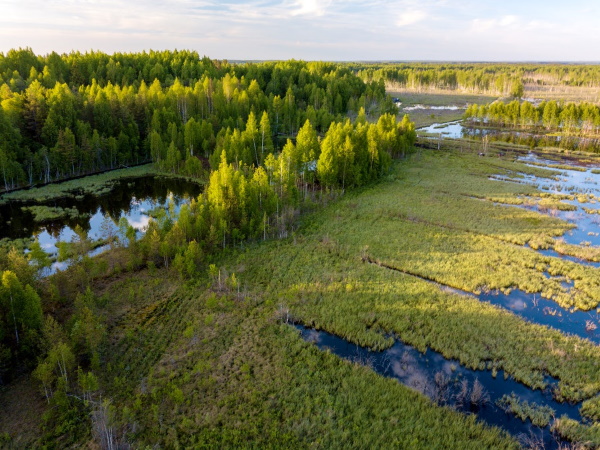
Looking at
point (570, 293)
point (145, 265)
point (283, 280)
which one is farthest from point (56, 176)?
point (570, 293)

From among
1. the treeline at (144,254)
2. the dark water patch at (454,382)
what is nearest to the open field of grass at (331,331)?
the dark water patch at (454,382)

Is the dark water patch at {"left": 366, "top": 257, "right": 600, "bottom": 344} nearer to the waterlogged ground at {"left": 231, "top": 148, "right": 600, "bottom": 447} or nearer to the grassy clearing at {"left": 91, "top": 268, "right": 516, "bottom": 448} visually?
the waterlogged ground at {"left": 231, "top": 148, "right": 600, "bottom": 447}

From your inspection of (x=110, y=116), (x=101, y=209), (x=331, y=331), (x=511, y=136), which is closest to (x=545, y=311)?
(x=331, y=331)

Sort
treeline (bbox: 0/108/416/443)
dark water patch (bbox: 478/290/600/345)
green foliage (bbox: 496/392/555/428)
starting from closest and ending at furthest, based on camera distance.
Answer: green foliage (bbox: 496/392/555/428) < treeline (bbox: 0/108/416/443) < dark water patch (bbox: 478/290/600/345)

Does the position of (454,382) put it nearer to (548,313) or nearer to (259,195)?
(548,313)

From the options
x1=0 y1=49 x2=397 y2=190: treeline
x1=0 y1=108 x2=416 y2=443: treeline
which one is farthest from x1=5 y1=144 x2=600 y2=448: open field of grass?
x1=0 y1=49 x2=397 y2=190: treeline

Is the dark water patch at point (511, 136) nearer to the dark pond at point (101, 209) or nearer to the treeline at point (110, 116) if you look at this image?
the treeline at point (110, 116)
